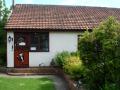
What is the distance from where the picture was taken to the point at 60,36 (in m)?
27.7

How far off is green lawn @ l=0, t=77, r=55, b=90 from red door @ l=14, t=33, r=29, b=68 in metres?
4.47

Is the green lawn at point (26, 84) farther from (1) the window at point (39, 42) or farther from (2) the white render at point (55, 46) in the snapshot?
(1) the window at point (39, 42)

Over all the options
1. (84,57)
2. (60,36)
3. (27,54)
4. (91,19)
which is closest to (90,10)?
(91,19)

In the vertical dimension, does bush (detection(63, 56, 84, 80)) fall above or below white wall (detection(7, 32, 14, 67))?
below

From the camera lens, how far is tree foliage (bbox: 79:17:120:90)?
1283 centimetres

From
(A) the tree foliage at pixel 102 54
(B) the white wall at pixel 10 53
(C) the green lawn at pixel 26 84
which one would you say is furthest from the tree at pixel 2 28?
(A) the tree foliage at pixel 102 54

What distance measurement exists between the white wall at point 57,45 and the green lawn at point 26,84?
4786mm

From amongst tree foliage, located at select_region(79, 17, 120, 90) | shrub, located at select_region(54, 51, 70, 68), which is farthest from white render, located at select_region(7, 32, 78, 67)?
tree foliage, located at select_region(79, 17, 120, 90)

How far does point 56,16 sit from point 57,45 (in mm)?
3299

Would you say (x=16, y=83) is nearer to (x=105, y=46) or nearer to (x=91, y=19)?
(x=105, y=46)

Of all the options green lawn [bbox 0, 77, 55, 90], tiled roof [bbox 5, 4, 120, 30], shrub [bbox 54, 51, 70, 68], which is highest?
tiled roof [bbox 5, 4, 120, 30]

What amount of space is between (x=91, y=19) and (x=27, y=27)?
5634 millimetres

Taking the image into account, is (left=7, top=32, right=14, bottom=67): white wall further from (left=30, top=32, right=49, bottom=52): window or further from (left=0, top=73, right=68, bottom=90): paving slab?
(left=0, top=73, right=68, bottom=90): paving slab

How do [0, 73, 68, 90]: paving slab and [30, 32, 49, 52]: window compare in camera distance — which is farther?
[30, 32, 49, 52]: window
